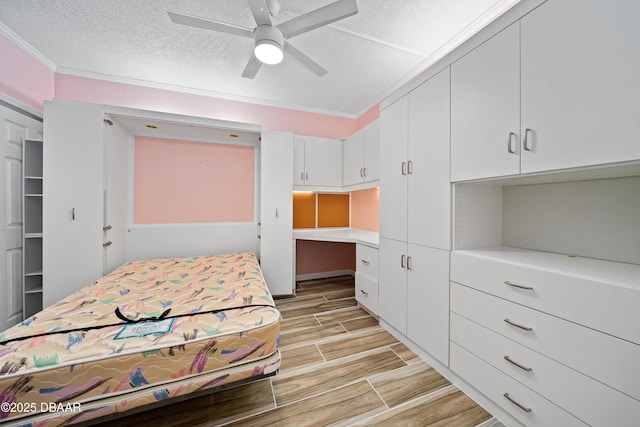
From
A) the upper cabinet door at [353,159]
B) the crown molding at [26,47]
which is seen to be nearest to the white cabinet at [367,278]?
the upper cabinet door at [353,159]

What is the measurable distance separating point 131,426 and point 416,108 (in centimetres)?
281

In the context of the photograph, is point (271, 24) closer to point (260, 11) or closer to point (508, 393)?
point (260, 11)

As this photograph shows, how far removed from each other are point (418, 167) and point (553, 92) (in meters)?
0.83

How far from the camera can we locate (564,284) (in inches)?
38.9

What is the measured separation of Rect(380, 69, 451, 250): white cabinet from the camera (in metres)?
1.57

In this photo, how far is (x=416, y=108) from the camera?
1.79 metres

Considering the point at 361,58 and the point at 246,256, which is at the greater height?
the point at 361,58

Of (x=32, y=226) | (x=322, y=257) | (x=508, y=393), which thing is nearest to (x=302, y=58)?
(x=508, y=393)

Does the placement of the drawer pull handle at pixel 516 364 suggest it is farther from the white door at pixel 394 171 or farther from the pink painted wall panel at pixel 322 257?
the pink painted wall panel at pixel 322 257

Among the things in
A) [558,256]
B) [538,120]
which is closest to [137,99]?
[538,120]

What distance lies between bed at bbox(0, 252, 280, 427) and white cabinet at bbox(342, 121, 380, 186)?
1.96 meters

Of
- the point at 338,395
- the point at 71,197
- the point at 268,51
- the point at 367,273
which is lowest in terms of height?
the point at 338,395

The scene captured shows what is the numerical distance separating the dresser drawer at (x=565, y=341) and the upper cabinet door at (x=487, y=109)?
76 cm

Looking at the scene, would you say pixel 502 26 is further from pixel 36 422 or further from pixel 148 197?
pixel 148 197
